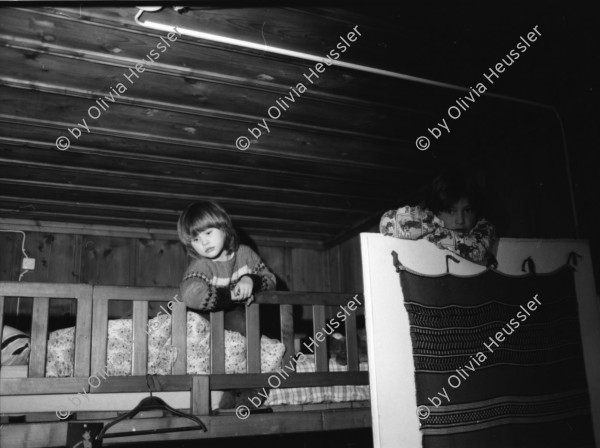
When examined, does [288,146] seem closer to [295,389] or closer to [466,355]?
[295,389]

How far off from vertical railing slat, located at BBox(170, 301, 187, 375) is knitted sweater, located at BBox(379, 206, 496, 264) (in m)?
0.93

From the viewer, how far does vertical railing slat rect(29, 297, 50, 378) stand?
7.11ft

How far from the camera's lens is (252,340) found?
95.9 inches

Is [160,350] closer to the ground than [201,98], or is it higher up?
closer to the ground

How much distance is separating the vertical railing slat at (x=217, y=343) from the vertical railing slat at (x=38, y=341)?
2.17 feet

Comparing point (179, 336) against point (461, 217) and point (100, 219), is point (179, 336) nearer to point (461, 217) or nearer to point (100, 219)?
point (461, 217)

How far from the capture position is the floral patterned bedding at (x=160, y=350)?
7.66 ft

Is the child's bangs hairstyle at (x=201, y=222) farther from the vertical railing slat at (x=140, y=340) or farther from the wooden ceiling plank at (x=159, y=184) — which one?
the wooden ceiling plank at (x=159, y=184)

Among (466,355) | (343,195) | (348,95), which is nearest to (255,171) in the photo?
(343,195)

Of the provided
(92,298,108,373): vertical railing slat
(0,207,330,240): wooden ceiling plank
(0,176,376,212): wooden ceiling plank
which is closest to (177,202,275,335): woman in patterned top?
(92,298,108,373): vertical railing slat

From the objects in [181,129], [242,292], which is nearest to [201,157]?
[181,129]

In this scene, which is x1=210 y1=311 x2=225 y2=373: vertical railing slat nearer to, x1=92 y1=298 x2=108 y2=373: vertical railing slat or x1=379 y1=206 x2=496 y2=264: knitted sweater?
x1=92 y1=298 x2=108 y2=373: vertical railing slat

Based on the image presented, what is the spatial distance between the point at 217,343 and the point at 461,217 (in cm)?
120

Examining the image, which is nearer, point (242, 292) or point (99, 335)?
point (99, 335)
